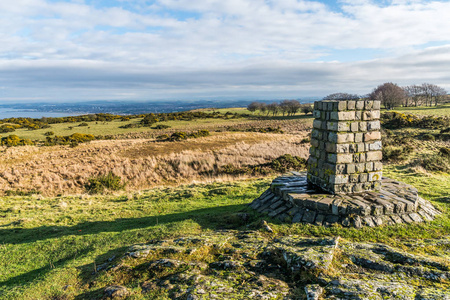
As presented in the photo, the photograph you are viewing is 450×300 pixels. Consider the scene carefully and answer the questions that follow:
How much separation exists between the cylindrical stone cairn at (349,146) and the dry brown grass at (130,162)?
10.3 metres

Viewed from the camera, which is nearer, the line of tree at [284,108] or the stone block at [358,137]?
the stone block at [358,137]

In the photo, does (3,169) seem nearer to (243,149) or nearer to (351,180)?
(243,149)

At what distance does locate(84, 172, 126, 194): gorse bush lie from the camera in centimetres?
1636

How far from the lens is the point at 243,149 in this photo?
1057 inches

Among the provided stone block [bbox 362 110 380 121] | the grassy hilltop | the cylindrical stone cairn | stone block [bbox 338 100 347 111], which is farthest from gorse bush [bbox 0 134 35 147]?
stone block [bbox 362 110 380 121]

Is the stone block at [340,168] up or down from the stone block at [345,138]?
down

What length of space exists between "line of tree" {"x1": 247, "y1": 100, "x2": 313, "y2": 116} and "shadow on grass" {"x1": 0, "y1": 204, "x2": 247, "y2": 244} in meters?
66.2

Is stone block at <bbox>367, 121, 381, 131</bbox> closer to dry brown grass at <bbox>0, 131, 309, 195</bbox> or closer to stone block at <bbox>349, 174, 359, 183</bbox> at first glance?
stone block at <bbox>349, 174, 359, 183</bbox>

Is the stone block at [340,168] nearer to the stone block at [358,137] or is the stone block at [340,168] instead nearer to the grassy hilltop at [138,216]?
the stone block at [358,137]

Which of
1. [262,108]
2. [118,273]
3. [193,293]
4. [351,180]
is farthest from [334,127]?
[262,108]

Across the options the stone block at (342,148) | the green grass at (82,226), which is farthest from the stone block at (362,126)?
the green grass at (82,226)

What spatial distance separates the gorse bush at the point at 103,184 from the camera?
16.4 meters

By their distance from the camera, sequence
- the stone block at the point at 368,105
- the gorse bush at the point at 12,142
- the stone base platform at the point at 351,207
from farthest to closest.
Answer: the gorse bush at the point at 12,142 < the stone block at the point at 368,105 < the stone base platform at the point at 351,207

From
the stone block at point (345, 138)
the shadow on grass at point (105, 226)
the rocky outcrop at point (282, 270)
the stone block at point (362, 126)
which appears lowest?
the shadow on grass at point (105, 226)
